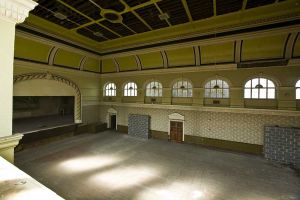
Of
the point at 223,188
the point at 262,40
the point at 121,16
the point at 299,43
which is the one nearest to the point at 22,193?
the point at 223,188

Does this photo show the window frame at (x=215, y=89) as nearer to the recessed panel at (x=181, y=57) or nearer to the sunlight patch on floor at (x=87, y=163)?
the recessed panel at (x=181, y=57)

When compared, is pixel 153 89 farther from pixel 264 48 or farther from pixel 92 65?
pixel 264 48

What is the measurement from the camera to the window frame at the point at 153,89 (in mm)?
13023

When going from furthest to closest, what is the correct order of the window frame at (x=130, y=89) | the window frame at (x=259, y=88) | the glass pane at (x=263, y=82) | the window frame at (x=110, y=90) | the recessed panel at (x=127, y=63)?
the window frame at (x=110, y=90)
the window frame at (x=130, y=89)
the recessed panel at (x=127, y=63)
the glass pane at (x=263, y=82)
the window frame at (x=259, y=88)

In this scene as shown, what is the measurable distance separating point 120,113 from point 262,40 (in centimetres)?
1134

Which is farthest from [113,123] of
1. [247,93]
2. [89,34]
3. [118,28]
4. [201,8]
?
[201,8]

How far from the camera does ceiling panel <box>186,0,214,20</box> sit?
7898mm

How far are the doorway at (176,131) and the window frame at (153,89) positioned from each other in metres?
2.48

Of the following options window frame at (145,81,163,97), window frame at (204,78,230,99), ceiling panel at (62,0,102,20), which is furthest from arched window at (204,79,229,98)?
ceiling panel at (62,0,102,20)

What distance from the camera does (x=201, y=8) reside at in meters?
8.38

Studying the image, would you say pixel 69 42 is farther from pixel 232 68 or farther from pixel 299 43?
pixel 299 43

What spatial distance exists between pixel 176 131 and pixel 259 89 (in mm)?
5846

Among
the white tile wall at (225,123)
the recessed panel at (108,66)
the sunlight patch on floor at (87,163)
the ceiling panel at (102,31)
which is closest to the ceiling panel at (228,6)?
the white tile wall at (225,123)

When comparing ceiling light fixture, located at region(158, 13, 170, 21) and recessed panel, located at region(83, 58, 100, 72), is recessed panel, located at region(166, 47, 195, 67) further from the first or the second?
recessed panel, located at region(83, 58, 100, 72)
